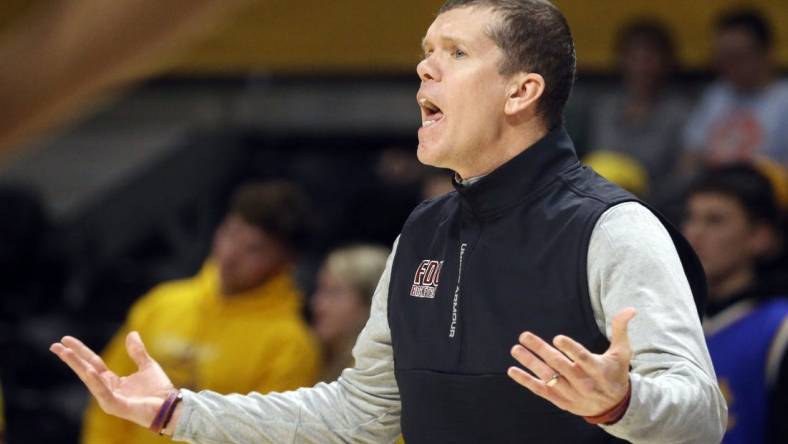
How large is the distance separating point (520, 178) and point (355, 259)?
256 cm

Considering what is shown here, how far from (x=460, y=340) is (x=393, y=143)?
243 inches

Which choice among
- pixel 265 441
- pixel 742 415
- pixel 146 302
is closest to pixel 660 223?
pixel 265 441

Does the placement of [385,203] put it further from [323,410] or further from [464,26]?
[464,26]

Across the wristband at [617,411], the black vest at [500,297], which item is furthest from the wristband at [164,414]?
the wristband at [617,411]

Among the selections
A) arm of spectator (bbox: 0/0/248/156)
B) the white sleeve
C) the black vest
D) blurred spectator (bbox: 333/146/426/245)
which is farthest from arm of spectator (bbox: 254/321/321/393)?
arm of spectator (bbox: 0/0/248/156)

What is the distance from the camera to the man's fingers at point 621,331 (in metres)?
1.46

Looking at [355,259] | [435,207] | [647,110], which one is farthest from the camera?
[647,110]

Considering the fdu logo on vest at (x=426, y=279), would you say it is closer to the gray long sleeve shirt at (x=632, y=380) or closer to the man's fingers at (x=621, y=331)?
the gray long sleeve shirt at (x=632, y=380)

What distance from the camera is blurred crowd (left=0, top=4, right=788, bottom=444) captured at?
3746mm

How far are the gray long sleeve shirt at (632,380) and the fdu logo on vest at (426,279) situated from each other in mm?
112

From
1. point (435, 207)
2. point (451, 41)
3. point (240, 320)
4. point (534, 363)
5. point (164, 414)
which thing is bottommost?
point (240, 320)

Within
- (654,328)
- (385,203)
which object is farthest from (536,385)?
(385,203)

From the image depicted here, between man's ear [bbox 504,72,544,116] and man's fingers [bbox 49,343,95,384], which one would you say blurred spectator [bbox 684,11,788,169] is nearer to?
man's ear [bbox 504,72,544,116]

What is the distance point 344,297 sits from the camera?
4.37 m
